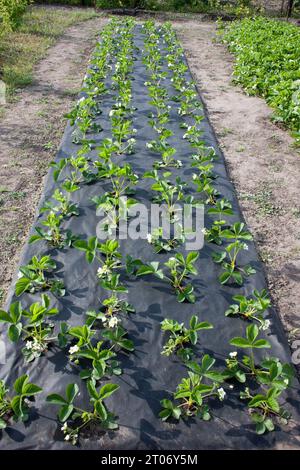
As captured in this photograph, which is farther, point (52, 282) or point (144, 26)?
point (144, 26)

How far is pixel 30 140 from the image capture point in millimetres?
5668

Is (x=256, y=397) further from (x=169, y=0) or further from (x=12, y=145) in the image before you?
(x=169, y=0)

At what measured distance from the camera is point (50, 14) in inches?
536

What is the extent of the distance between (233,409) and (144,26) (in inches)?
452

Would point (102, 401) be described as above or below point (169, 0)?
below

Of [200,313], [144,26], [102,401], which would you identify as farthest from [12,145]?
[144,26]

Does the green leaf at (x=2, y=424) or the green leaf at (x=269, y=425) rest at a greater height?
the green leaf at (x=2, y=424)

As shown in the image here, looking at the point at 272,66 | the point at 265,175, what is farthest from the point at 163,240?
the point at 272,66

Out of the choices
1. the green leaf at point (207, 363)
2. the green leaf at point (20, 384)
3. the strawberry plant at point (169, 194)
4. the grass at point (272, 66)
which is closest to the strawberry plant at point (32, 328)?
the green leaf at point (20, 384)

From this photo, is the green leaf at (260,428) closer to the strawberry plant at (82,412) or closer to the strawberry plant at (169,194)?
the strawberry plant at (82,412)

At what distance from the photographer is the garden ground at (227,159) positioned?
3.74 meters

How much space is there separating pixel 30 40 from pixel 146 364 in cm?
951

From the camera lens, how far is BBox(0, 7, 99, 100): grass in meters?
7.73

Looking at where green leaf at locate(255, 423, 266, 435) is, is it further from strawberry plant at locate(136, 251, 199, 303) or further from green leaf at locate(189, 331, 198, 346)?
strawberry plant at locate(136, 251, 199, 303)
